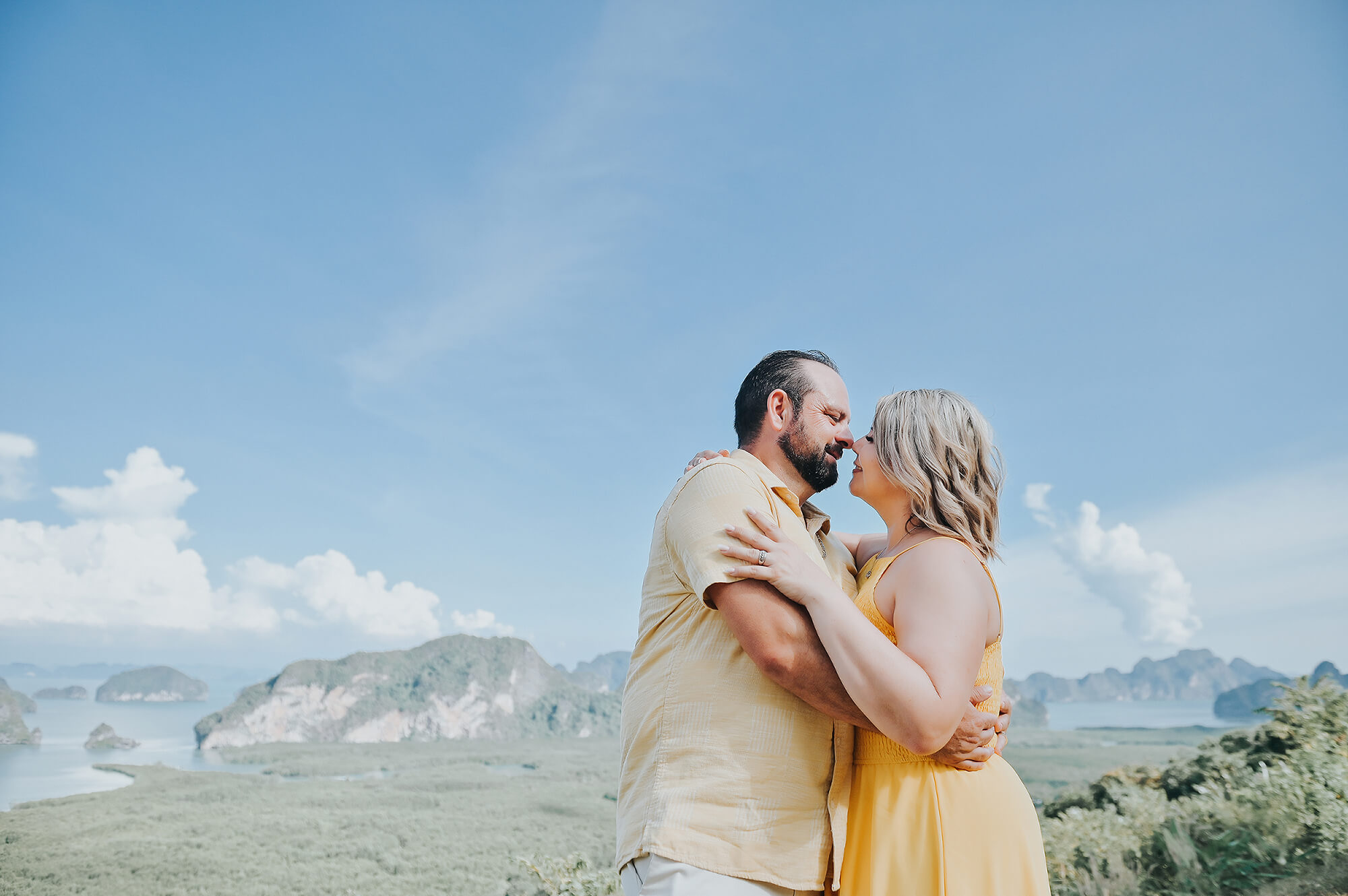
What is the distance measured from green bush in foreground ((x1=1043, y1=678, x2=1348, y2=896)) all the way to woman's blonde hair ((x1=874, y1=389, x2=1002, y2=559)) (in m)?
5.42

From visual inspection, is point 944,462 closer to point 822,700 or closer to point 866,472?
point 866,472

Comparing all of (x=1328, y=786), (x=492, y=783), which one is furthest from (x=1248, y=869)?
(x=492, y=783)

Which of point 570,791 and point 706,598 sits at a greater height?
point 706,598

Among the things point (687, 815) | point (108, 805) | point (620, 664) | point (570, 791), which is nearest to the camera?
point (687, 815)

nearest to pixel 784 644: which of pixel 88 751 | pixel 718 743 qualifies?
pixel 718 743

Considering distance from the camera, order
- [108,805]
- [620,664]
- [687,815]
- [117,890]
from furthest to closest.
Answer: [620,664] < [108,805] < [117,890] < [687,815]

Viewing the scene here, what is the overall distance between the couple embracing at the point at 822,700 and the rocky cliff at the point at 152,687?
1128 centimetres

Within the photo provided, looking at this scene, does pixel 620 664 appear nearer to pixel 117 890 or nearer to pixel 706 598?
pixel 117 890

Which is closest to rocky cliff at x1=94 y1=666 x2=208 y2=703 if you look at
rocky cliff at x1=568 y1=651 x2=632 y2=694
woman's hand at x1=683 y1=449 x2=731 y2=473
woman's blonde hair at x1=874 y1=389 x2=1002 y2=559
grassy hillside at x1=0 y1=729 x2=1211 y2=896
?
grassy hillside at x1=0 y1=729 x2=1211 y2=896

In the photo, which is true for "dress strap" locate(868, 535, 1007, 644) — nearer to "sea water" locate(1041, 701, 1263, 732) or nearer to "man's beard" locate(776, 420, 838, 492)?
"man's beard" locate(776, 420, 838, 492)

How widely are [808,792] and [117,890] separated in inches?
257

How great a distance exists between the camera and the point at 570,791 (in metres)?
8.73

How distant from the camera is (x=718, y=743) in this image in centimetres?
209

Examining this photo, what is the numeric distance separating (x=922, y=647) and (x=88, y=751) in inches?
389
